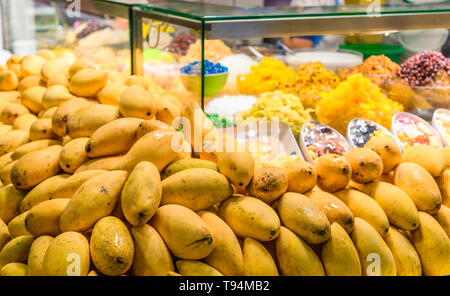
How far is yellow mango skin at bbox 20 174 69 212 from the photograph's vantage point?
3.99 feet

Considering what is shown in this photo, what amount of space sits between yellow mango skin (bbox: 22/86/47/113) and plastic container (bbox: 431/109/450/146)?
1549mm

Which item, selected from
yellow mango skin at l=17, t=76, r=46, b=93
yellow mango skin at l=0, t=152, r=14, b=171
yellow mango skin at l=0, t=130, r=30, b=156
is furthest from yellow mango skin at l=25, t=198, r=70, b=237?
yellow mango skin at l=17, t=76, r=46, b=93

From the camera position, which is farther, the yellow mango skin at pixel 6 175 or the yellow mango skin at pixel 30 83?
the yellow mango skin at pixel 30 83

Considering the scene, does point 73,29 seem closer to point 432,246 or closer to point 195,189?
point 195,189

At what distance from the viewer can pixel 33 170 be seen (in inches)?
49.6

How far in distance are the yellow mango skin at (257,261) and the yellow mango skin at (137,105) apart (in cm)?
48

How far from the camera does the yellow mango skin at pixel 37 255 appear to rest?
1.02 metres

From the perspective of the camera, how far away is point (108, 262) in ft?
3.18

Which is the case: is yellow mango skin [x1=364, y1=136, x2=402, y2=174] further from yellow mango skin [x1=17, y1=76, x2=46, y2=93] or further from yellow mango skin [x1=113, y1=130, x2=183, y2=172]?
yellow mango skin [x1=17, y1=76, x2=46, y2=93]

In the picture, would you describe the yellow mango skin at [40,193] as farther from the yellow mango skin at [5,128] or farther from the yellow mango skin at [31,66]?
the yellow mango skin at [31,66]

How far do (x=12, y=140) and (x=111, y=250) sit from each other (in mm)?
822

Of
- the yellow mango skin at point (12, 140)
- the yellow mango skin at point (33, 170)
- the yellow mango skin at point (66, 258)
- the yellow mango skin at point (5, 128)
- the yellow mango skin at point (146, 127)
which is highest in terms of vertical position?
the yellow mango skin at point (146, 127)

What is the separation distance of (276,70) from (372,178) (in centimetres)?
122

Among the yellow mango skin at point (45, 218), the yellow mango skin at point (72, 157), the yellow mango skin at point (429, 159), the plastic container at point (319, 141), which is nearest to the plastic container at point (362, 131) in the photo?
the plastic container at point (319, 141)
